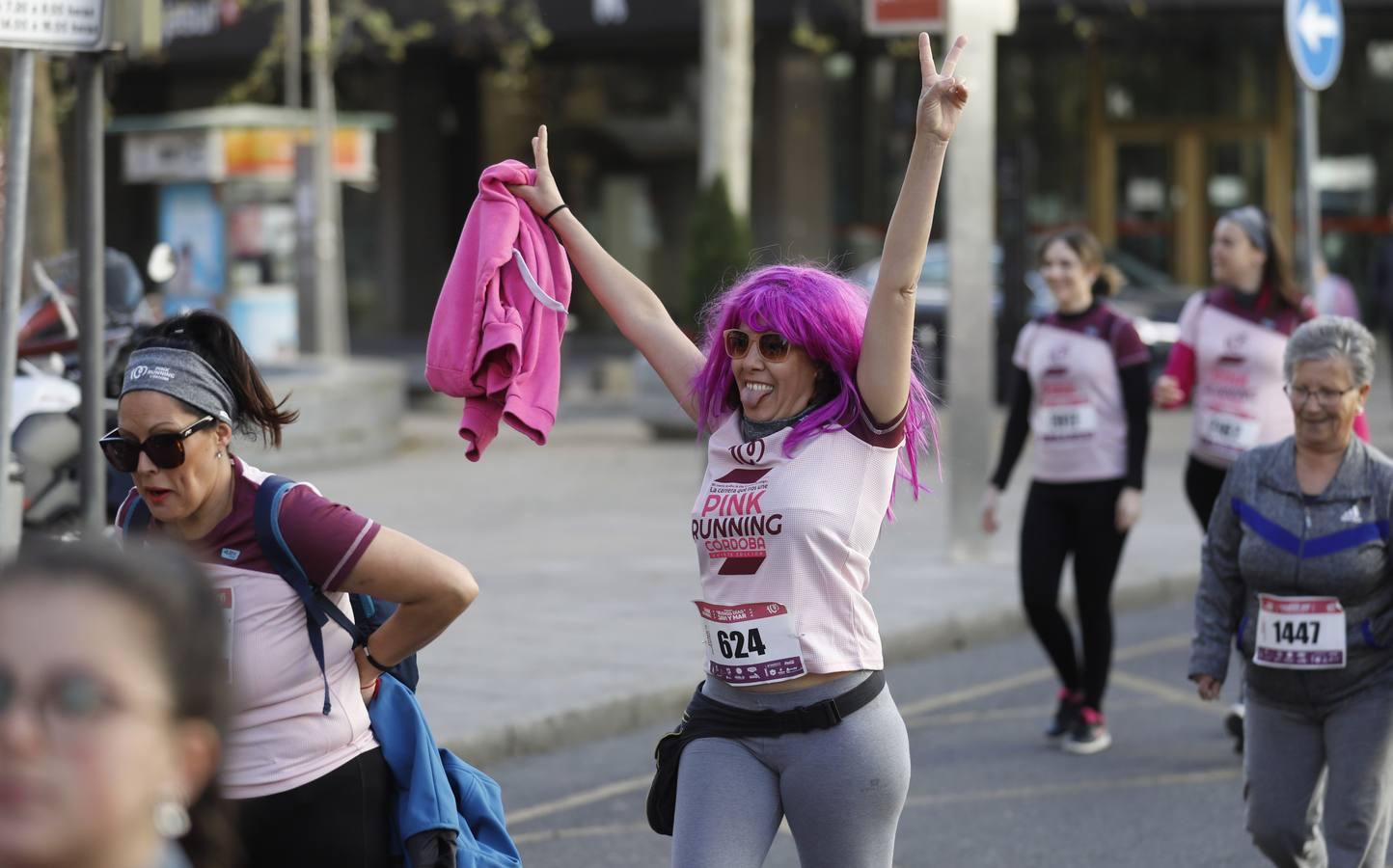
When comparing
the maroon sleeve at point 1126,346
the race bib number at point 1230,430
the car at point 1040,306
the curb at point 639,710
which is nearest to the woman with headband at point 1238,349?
the race bib number at point 1230,430

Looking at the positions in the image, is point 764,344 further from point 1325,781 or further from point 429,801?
point 1325,781

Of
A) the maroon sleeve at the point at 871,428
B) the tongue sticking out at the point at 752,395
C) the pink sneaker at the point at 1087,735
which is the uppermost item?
the tongue sticking out at the point at 752,395

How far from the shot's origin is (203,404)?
3.43m

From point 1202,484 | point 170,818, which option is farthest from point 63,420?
point 170,818

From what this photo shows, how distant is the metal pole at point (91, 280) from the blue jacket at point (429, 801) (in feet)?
9.21

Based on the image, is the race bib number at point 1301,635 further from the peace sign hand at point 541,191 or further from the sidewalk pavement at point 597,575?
the sidewalk pavement at point 597,575

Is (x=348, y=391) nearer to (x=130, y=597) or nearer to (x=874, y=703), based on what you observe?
(x=874, y=703)

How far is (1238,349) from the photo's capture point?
7.47 m

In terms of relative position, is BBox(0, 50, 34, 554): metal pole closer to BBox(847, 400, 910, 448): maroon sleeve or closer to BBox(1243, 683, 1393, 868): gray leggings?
BBox(847, 400, 910, 448): maroon sleeve

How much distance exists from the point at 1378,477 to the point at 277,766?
2746 millimetres

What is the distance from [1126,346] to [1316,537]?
8.52ft

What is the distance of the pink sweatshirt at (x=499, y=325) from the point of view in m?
3.96

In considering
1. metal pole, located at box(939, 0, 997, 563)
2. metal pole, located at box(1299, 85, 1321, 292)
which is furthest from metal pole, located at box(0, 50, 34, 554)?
metal pole, located at box(1299, 85, 1321, 292)

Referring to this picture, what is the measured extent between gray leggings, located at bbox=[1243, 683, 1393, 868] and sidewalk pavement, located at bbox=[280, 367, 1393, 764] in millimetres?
3001
